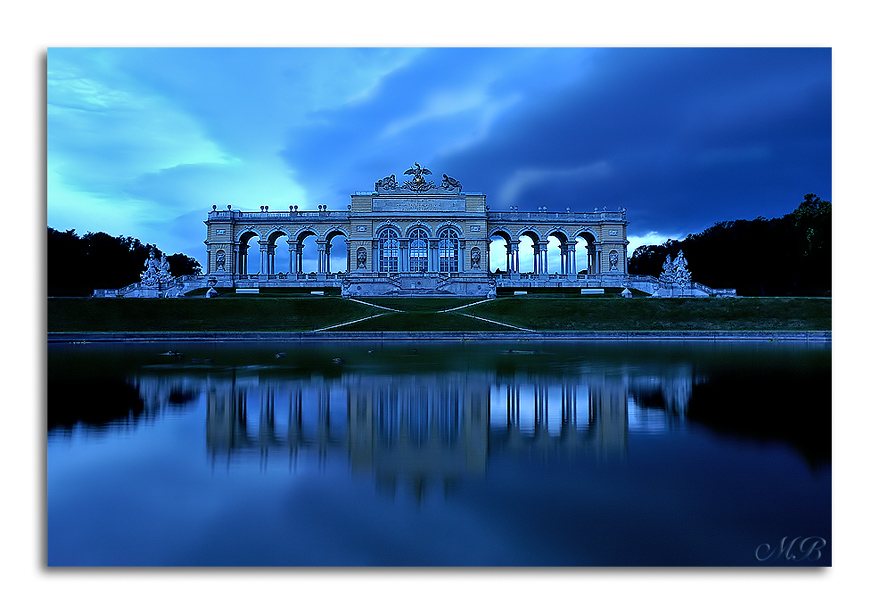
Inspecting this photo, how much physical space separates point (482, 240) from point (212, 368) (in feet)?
169

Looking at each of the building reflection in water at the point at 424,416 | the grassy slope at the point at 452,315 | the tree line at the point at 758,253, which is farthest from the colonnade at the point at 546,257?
the building reflection in water at the point at 424,416

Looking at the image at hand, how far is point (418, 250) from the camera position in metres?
68.2

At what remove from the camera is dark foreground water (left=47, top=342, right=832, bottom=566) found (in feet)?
19.1

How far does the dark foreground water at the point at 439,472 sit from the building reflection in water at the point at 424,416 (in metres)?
0.05

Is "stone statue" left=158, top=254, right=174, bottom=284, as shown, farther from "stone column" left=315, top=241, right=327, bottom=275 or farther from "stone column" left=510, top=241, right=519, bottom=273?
"stone column" left=510, top=241, right=519, bottom=273

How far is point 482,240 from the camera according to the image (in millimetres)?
67562

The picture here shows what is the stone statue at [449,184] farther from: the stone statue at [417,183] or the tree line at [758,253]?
the tree line at [758,253]

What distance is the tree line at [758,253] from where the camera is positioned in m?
46.4

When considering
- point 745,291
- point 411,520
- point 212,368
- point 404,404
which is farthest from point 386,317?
point 745,291

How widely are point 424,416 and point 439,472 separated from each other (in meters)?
3.14

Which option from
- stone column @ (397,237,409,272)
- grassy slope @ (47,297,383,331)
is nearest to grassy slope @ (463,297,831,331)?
grassy slope @ (47,297,383,331)

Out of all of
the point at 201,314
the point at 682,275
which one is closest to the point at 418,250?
the point at 682,275
